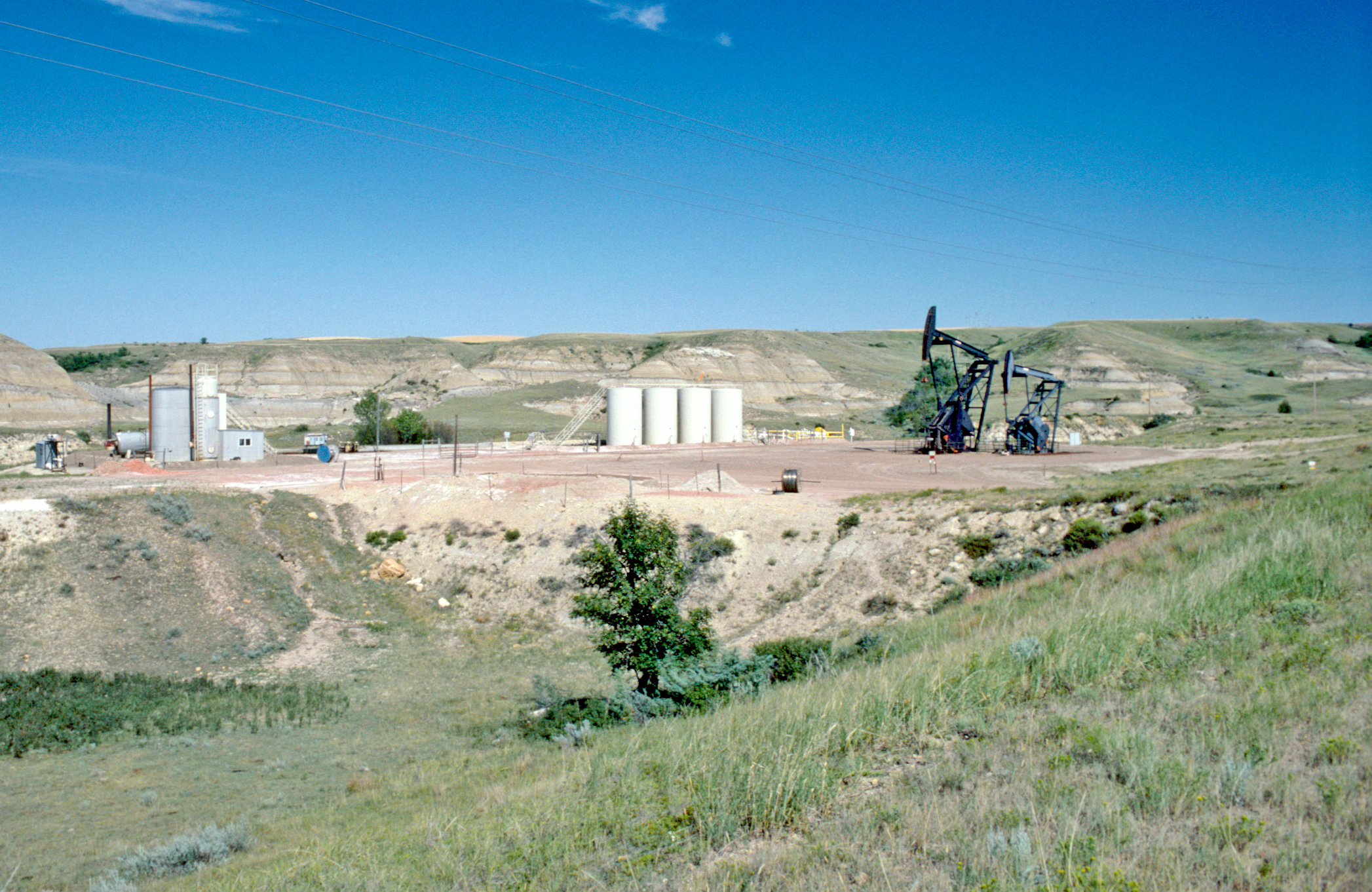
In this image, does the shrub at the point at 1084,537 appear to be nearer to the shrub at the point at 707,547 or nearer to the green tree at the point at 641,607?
the shrub at the point at 707,547

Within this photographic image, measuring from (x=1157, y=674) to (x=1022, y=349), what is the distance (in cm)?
16219

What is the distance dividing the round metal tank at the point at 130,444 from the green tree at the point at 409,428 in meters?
20.2

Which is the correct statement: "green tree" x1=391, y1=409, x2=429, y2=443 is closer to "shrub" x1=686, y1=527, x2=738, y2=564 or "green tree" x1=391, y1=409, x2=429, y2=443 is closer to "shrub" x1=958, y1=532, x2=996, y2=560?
"shrub" x1=686, y1=527, x2=738, y2=564

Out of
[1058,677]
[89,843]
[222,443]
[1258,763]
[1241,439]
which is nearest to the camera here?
[1258,763]

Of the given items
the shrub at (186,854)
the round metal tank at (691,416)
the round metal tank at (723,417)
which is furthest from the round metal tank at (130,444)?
the shrub at (186,854)

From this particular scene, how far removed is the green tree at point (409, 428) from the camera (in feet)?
242

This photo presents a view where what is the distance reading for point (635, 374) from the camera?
430 ft

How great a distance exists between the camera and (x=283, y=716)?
20.2 m

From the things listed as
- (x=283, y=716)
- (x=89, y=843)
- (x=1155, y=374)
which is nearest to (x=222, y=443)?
(x=283, y=716)

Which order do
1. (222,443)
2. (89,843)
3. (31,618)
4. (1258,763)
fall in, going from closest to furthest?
Result: (1258,763)
(89,843)
(31,618)
(222,443)

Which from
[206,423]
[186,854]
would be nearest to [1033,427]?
[186,854]

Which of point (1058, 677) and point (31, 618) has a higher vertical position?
point (1058, 677)

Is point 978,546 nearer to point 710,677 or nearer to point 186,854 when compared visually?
point 710,677

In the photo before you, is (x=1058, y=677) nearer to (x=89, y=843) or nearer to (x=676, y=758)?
(x=676, y=758)
